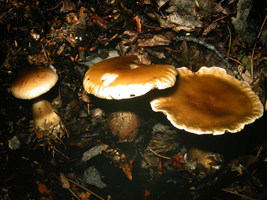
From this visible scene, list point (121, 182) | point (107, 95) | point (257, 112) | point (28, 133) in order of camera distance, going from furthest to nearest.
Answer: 1. point (28, 133)
2. point (121, 182)
3. point (257, 112)
4. point (107, 95)

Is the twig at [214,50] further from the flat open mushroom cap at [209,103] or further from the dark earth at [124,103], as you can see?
the flat open mushroom cap at [209,103]

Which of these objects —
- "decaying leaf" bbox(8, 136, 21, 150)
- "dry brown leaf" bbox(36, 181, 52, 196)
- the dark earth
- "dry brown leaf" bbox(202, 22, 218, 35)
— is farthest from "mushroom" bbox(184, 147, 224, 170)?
"decaying leaf" bbox(8, 136, 21, 150)

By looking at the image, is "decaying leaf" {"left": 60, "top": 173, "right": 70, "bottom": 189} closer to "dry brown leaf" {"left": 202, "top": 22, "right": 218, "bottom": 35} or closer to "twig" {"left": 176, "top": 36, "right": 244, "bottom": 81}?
"twig" {"left": 176, "top": 36, "right": 244, "bottom": 81}

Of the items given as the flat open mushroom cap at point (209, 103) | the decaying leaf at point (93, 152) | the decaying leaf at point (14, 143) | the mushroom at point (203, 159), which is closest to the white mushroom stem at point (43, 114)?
the decaying leaf at point (14, 143)

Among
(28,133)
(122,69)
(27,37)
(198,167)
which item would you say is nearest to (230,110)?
(198,167)

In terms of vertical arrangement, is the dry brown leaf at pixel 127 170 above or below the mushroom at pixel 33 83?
below

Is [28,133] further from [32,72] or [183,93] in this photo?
[183,93]
